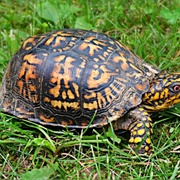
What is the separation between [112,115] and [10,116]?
926mm

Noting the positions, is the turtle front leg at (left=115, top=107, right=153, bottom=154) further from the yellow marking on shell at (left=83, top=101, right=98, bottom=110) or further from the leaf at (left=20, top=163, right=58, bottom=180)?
the leaf at (left=20, top=163, right=58, bottom=180)

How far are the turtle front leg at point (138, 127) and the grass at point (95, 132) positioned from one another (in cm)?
8

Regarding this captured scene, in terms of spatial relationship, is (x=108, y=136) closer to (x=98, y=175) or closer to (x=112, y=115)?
(x=112, y=115)

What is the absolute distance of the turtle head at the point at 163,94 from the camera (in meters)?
3.10

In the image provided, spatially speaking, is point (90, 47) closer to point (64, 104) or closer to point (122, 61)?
point (122, 61)

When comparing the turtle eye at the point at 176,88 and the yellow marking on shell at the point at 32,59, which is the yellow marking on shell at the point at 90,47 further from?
the turtle eye at the point at 176,88

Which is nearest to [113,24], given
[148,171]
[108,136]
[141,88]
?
[141,88]

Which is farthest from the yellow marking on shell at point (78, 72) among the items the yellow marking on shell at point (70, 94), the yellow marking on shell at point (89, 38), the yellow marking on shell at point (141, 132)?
the yellow marking on shell at point (141, 132)

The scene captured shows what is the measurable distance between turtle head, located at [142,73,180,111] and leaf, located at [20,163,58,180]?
942 millimetres

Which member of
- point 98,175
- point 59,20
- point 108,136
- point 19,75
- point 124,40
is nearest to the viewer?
point 98,175

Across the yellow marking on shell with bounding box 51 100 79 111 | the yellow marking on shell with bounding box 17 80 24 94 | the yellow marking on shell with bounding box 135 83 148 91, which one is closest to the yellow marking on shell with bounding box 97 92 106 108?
the yellow marking on shell with bounding box 51 100 79 111

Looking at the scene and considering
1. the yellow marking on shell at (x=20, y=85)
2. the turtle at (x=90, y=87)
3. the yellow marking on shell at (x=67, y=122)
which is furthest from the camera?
the yellow marking on shell at (x=20, y=85)

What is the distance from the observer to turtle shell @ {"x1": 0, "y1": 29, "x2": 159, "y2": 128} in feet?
10.0

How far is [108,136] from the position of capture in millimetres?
3006
